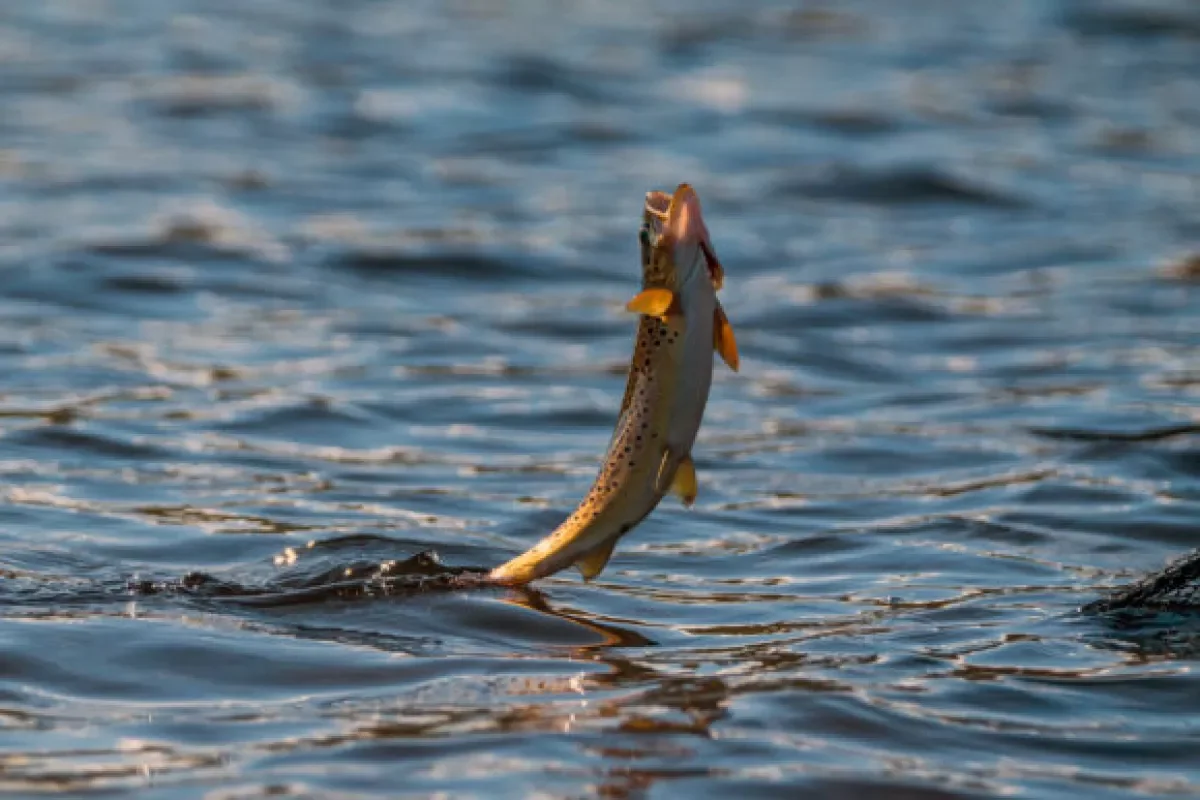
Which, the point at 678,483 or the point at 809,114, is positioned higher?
the point at 809,114

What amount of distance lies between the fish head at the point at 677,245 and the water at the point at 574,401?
923 mm

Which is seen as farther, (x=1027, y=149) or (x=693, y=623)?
(x=1027, y=149)

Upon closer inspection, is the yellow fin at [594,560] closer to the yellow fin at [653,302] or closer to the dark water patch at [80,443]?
the yellow fin at [653,302]

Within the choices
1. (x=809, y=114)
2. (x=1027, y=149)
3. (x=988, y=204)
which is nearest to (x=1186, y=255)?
(x=988, y=204)

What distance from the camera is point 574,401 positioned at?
8672mm

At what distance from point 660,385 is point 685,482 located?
275 millimetres

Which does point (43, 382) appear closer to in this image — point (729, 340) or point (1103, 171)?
point (729, 340)

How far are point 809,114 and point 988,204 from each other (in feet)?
8.36

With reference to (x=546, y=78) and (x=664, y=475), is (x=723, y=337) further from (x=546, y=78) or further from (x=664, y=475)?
(x=546, y=78)

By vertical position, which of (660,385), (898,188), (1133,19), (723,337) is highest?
(1133,19)

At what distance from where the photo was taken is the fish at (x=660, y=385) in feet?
15.6

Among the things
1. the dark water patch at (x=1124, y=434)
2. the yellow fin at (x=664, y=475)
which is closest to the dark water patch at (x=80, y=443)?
the yellow fin at (x=664, y=475)

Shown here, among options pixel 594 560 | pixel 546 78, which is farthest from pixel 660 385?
pixel 546 78

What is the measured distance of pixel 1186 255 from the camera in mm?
11273
